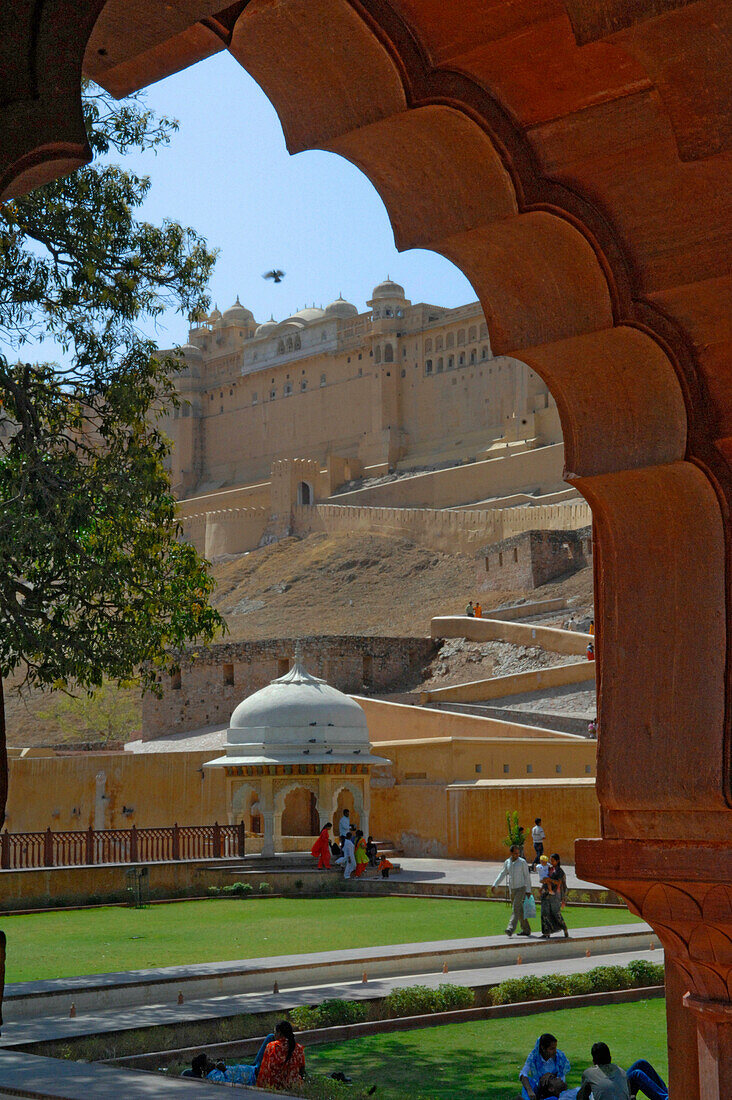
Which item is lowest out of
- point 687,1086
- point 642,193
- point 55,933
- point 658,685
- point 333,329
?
point 55,933

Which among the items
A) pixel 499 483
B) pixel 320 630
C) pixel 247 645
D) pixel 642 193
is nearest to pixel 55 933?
pixel 642 193

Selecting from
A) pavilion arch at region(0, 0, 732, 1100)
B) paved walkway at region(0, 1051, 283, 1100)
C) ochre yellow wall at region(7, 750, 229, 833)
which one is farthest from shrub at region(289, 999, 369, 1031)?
ochre yellow wall at region(7, 750, 229, 833)

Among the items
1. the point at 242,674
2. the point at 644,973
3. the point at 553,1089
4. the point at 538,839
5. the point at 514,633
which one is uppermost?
the point at 514,633

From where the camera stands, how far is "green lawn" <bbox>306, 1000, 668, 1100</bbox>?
293 inches

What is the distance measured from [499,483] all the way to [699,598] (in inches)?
1959

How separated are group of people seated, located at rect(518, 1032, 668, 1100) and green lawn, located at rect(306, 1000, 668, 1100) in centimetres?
46

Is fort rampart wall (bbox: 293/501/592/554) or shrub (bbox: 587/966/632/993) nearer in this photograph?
shrub (bbox: 587/966/632/993)

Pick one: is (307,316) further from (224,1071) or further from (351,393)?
(224,1071)

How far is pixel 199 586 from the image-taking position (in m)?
10.7

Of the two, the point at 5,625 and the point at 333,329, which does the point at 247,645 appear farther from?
the point at 333,329

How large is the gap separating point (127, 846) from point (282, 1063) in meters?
14.3

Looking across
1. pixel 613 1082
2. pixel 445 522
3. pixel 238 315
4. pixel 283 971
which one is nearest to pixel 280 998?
pixel 283 971

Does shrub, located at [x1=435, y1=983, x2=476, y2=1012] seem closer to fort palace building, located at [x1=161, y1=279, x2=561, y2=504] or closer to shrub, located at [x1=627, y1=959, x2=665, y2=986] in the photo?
shrub, located at [x1=627, y1=959, x2=665, y2=986]

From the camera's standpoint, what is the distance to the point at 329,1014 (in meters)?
8.79
